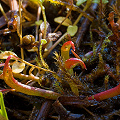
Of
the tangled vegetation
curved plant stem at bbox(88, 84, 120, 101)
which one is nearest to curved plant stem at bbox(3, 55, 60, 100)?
the tangled vegetation

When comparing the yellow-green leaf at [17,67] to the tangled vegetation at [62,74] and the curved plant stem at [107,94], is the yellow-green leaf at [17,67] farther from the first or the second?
the curved plant stem at [107,94]

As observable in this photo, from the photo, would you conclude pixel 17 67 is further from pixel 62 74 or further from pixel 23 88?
pixel 62 74

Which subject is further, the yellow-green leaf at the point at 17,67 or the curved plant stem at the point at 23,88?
the yellow-green leaf at the point at 17,67

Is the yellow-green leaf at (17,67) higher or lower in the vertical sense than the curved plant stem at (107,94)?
higher

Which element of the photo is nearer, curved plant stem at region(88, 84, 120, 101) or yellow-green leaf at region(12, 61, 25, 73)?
curved plant stem at region(88, 84, 120, 101)

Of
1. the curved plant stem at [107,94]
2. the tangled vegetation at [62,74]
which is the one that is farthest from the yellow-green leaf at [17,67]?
the curved plant stem at [107,94]

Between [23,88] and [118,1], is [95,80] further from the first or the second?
[118,1]

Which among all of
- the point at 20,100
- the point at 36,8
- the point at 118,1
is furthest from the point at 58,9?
the point at 20,100

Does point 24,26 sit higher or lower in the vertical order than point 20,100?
higher

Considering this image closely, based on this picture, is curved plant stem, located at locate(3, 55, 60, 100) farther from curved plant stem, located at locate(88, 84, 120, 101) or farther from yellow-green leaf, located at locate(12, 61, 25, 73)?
curved plant stem, located at locate(88, 84, 120, 101)

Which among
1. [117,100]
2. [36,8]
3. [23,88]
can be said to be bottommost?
[117,100]

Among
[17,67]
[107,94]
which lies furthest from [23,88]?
[107,94]
